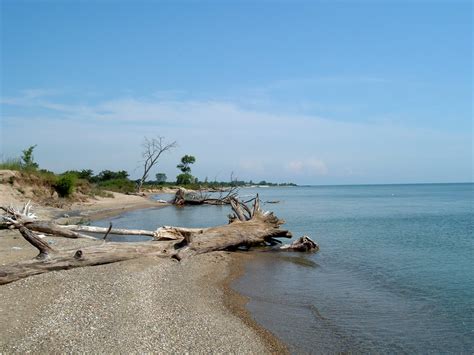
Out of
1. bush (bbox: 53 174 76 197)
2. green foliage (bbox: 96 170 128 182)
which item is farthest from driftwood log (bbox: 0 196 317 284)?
green foliage (bbox: 96 170 128 182)

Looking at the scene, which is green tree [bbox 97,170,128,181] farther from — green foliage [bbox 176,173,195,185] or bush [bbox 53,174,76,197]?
Answer: bush [bbox 53,174,76,197]

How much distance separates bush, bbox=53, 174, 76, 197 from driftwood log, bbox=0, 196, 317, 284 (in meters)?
18.4

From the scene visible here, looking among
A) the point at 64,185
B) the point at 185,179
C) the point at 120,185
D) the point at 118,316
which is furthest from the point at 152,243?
the point at 185,179

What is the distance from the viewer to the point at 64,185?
3409cm

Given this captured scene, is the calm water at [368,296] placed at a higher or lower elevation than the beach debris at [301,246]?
lower

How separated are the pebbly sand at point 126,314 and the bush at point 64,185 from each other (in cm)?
2406

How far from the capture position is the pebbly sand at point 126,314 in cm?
602

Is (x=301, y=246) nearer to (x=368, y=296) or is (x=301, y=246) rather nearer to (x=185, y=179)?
(x=368, y=296)

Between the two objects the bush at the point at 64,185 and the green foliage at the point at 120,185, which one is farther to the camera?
the green foliage at the point at 120,185

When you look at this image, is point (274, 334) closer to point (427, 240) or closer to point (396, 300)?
point (396, 300)

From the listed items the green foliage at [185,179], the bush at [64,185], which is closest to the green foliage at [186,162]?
the green foliage at [185,179]

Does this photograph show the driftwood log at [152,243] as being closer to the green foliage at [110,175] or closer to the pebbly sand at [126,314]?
the pebbly sand at [126,314]

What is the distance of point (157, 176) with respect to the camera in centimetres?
11906

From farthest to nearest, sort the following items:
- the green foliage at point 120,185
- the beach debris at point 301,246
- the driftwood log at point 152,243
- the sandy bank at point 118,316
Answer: the green foliage at point 120,185 < the beach debris at point 301,246 < the driftwood log at point 152,243 < the sandy bank at point 118,316
